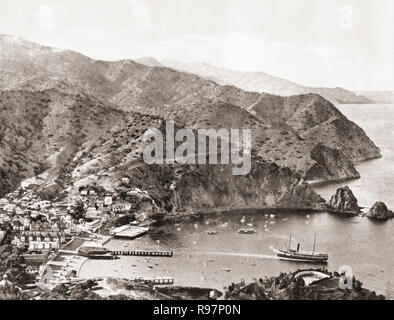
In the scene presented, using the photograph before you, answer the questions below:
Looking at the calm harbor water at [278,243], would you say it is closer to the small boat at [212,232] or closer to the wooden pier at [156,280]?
the small boat at [212,232]

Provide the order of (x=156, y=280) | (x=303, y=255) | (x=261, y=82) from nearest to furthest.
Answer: (x=156, y=280) < (x=303, y=255) < (x=261, y=82)

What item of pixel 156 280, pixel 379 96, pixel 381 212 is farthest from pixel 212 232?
pixel 379 96

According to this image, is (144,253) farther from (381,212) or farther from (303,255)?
(381,212)

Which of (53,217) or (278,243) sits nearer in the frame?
(278,243)

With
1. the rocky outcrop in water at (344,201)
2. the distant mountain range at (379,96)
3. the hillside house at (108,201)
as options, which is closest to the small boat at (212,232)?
the hillside house at (108,201)

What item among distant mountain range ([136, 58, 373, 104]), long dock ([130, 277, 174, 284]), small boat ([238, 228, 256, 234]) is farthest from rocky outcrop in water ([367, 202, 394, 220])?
long dock ([130, 277, 174, 284])

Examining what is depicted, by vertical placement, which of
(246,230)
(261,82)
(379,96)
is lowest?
(246,230)
